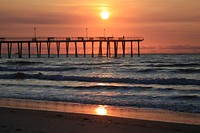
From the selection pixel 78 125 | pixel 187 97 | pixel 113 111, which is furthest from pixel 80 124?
pixel 187 97

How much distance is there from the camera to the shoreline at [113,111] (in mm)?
10195

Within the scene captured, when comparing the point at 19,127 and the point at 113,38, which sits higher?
the point at 113,38

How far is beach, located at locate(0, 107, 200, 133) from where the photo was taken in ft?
27.1

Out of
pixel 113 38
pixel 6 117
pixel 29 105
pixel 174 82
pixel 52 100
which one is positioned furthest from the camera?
pixel 113 38

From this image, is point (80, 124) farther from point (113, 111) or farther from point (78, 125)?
point (113, 111)

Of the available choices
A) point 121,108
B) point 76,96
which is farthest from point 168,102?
point 76,96

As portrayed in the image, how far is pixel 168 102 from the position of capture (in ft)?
44.1

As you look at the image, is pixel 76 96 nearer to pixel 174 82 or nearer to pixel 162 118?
pixel 162 118

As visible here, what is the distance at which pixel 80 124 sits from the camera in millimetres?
9102

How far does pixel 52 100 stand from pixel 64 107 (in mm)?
2151

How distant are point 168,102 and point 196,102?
97 cm

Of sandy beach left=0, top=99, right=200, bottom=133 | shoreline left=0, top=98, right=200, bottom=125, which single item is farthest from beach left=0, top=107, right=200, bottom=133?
shoreline left=0, top=98, right=200, bottom=125

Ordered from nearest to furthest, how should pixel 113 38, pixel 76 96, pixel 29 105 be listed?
1. pixel 29 105
2. pixel 76 96
3. pixel 113 38

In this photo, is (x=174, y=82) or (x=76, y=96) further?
(x=174, y=82)
